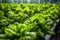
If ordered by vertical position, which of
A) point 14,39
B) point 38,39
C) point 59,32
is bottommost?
point 59,32

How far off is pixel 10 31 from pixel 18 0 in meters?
11.7

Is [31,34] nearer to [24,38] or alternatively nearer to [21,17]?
[24,38]

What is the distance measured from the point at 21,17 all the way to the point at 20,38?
2.70 m

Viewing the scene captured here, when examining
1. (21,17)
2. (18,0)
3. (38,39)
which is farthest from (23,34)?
(18,0)

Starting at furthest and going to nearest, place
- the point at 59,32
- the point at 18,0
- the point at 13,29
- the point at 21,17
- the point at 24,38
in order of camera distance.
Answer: the point at 18,0, the point at 59,32, the point at 21,17, the point at 13,29, the point at 24,38

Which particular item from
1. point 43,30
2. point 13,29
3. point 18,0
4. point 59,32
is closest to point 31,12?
point 59,32

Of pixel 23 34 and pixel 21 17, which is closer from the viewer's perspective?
pixel 23 34

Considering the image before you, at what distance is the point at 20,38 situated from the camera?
432 centimetres

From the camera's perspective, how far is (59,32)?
28.5 feet

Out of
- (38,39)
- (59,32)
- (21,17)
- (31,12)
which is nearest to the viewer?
(38,39)

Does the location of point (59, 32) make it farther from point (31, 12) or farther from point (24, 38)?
point (24, 38)

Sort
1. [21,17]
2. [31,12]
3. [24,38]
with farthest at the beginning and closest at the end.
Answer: [31,12]
[21,17]
[24,38]

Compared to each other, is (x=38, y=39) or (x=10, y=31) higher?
(x=10, y=31)

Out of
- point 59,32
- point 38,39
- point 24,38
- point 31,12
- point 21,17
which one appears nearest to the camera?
point 24,38
